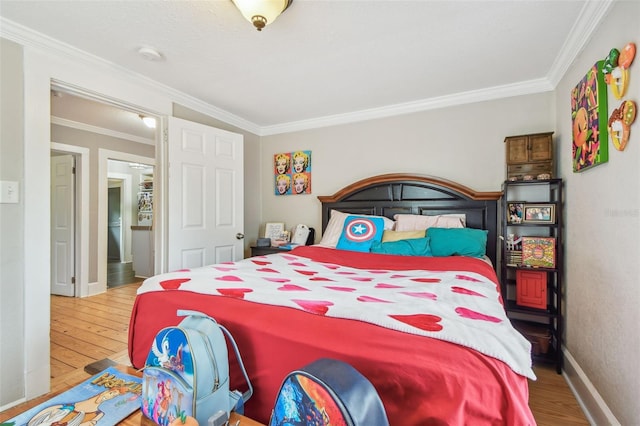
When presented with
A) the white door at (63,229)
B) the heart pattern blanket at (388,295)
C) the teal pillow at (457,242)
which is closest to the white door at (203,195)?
the heart pattern blanket at (388,295)

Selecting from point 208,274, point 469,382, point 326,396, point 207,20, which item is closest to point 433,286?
point 469,382

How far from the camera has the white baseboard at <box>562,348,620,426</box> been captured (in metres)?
1.45

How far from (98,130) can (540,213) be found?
5245 mm

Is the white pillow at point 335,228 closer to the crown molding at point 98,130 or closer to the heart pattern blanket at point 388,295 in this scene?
the heart pattern blanket at point 388,295

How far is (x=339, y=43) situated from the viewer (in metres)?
1.92

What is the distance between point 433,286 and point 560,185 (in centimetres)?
158

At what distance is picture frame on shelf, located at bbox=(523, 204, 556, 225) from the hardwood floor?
111 cm

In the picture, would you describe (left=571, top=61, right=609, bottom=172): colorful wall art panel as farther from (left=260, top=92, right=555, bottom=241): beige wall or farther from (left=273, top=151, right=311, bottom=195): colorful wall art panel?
(left=273, top=151, right=311, bottom=195): colorful wall art panel

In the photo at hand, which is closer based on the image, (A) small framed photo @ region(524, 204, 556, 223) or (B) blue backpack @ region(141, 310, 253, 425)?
(B) blue backpack @ region(141, 310, 253, 425)

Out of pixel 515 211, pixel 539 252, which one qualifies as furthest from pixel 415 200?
pixel 539 252

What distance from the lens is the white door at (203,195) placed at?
2625 millimetres

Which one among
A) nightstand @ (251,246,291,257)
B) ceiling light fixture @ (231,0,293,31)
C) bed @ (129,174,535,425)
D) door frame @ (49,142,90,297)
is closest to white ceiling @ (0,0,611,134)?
ceiling light fixture @ (231,0,293,31)

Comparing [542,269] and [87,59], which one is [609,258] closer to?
[542,269]

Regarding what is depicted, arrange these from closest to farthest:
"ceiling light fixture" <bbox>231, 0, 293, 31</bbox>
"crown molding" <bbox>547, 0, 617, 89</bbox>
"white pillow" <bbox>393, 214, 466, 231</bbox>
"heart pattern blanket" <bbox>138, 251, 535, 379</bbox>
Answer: "heart pattern blanket" <bbox>138, 251, 535, 379</bbox>, "ceiling light fixture" <bbox>231, 0, 293, 31</bbox>, "crown molding" <bbox>547, 0, 617, 89</bbox>, "white pillow" <bbox>393, 214, 466, 231</bbox>
